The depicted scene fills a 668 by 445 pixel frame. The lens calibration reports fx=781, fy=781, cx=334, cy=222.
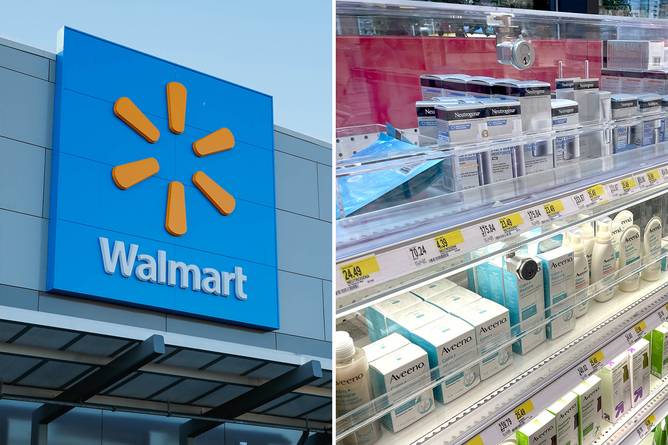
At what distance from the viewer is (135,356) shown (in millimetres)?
6020

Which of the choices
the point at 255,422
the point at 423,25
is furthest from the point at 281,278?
the point at 423,25

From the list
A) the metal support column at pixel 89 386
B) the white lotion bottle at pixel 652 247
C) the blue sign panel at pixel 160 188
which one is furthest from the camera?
the blue sign panel at pixel 160 188

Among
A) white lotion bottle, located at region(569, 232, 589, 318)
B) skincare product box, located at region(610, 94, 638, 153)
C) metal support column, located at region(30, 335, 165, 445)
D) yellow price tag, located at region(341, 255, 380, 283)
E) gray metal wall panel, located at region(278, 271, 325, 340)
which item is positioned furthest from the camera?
gray metal wall panel, located at region(278, 271, 325, 340)

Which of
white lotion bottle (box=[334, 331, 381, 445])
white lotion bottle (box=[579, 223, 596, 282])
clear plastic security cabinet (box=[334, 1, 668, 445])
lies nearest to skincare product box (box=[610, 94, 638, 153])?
clear plastic security cabinet (box=[334, 1, 668, 445])

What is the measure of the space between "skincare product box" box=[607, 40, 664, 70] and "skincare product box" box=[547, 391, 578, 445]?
1.31m

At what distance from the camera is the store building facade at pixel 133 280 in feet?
20.5

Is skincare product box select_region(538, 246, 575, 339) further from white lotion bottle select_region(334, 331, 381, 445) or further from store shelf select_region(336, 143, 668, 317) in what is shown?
white lotion bottle select_region(334, 331, 381, 445)

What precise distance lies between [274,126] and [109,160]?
9.45 feet

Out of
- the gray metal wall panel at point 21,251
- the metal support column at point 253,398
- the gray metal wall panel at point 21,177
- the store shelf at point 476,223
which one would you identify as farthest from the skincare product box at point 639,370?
the gray metal wall panel at point 21,177

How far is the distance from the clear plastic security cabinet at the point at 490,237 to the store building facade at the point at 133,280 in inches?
167

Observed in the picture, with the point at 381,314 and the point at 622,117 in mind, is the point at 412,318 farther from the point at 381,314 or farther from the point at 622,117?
the point at 622,117

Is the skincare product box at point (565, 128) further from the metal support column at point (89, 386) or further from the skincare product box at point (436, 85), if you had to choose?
the metal support column at point (89, 386)

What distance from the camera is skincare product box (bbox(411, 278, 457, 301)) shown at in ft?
5.60

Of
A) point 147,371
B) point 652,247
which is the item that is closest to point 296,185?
point 147,371
